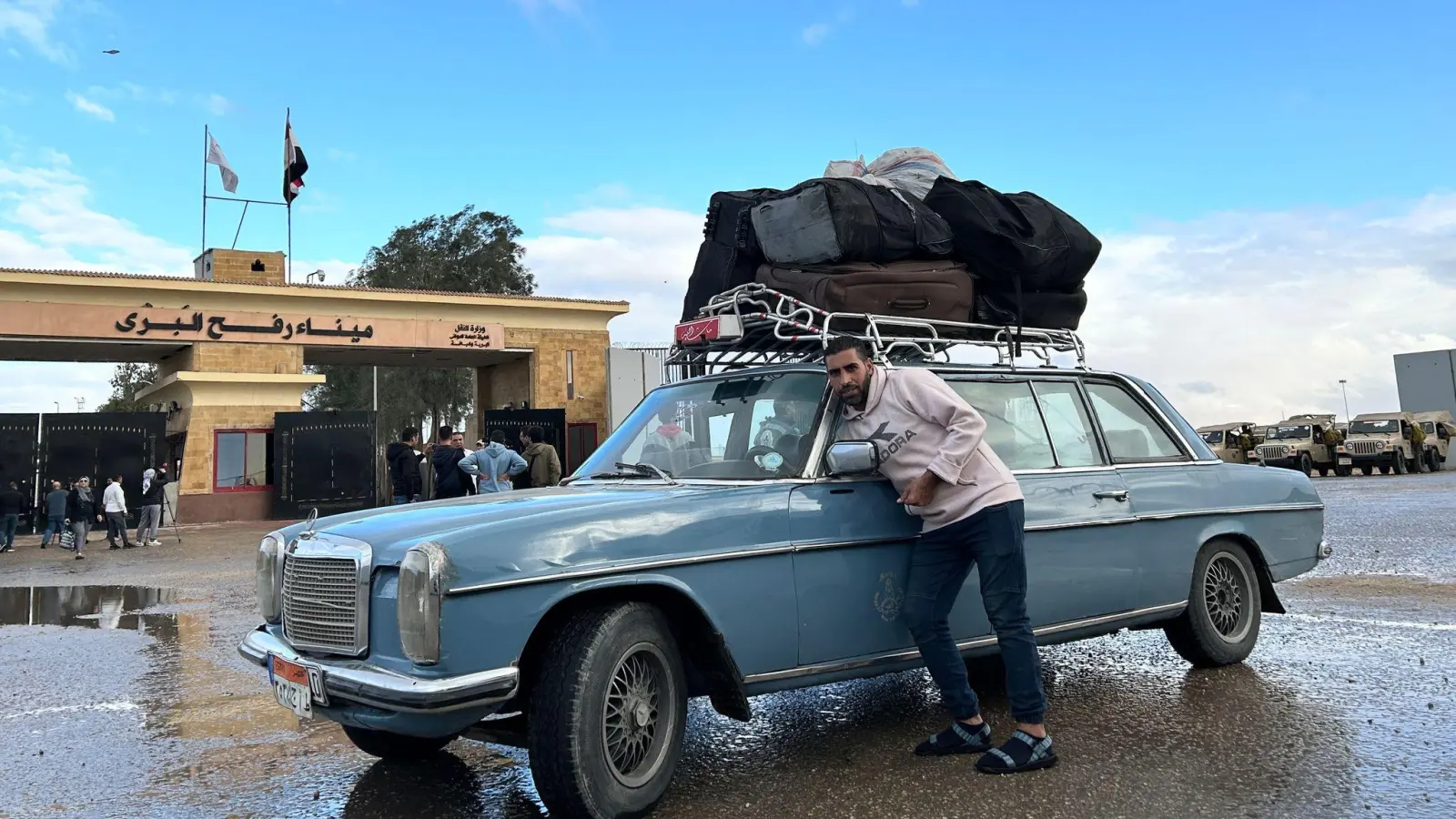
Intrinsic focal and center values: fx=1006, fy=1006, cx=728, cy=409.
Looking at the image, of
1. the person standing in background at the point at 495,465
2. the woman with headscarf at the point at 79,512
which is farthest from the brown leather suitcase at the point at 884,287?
the woman with headscarf at the point at 79,512

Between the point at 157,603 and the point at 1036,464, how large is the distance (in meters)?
9.26

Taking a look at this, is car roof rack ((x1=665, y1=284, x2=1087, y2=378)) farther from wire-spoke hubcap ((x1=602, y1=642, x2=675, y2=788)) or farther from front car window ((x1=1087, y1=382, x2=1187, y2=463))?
wire-spoke hubcap ((x1=602, y1=642, x2=675, y2=788))

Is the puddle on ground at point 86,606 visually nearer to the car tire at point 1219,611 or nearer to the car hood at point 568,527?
the car hood at point 568,527

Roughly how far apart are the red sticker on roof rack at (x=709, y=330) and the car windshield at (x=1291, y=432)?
3389cm

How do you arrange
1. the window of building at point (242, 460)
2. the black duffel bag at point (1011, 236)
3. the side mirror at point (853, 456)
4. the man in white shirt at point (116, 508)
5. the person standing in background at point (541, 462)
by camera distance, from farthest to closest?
1. the window of building at point (242, 460)
2. the man in white shirt at point (116, 508)
3. the person standing in background at point (541, 462)
4. the black duffel bag at point (1011, 236)
5. the side mirror at point (853, 456)

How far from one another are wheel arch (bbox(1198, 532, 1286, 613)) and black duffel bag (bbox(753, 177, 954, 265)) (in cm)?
222

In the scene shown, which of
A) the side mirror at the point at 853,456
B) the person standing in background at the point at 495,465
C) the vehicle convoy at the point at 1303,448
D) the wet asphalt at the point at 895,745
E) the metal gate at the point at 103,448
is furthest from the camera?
the vehicle convoy at the point at 1303,448

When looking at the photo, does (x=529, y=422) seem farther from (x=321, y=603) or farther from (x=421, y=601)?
(x=421, y=601)

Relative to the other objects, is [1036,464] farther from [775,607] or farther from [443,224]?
[443,224]

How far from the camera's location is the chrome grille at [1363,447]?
3216 centimetres

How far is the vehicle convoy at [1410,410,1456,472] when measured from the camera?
34688mm

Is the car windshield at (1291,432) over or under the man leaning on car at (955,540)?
over

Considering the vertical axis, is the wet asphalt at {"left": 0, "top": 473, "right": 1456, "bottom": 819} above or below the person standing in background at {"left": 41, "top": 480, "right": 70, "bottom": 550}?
below

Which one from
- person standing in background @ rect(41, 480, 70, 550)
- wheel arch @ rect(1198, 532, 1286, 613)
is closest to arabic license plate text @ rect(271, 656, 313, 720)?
wheel arch @ rect(1198, 532, 1286, 613)
